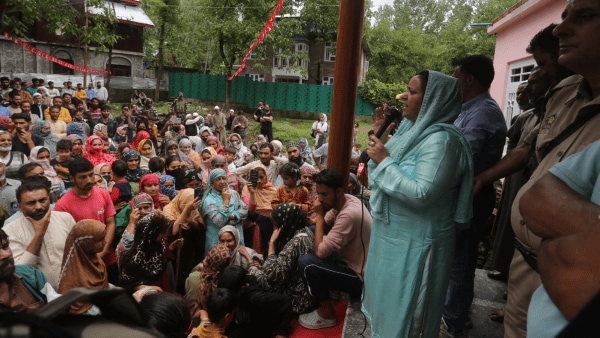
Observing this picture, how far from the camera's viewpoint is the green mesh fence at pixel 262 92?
22.2 metres

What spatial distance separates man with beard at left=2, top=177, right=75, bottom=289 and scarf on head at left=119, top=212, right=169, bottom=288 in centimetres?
50

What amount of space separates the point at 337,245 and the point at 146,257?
1.64 m

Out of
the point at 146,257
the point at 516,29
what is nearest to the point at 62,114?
the point at 146,257

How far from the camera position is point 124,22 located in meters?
24.2

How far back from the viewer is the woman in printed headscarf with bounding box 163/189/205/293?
13.9ft

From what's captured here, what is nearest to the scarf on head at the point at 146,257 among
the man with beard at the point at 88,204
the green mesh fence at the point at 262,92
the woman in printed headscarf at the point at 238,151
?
the man with beard at the point at 88,204

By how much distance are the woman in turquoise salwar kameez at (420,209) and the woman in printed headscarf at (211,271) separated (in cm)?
167

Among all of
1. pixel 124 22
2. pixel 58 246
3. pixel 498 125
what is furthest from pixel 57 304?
pixel 124 22

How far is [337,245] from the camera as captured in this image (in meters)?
2.97

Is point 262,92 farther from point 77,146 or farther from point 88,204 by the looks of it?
point 88,204

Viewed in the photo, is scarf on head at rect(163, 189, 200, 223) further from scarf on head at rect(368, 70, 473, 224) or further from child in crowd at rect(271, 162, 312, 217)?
scarf on head at rect(368, 70, 473, 224)

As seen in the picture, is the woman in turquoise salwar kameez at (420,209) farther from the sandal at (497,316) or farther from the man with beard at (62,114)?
the man with beard at (62,114)

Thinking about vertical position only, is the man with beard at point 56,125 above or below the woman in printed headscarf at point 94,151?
above

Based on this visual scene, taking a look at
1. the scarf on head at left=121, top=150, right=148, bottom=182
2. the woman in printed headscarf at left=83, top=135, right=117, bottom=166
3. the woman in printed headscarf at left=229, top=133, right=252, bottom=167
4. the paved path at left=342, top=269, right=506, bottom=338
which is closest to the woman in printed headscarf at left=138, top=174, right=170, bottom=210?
the scarf on head at left=121, top=150, right=148, bottom=182
